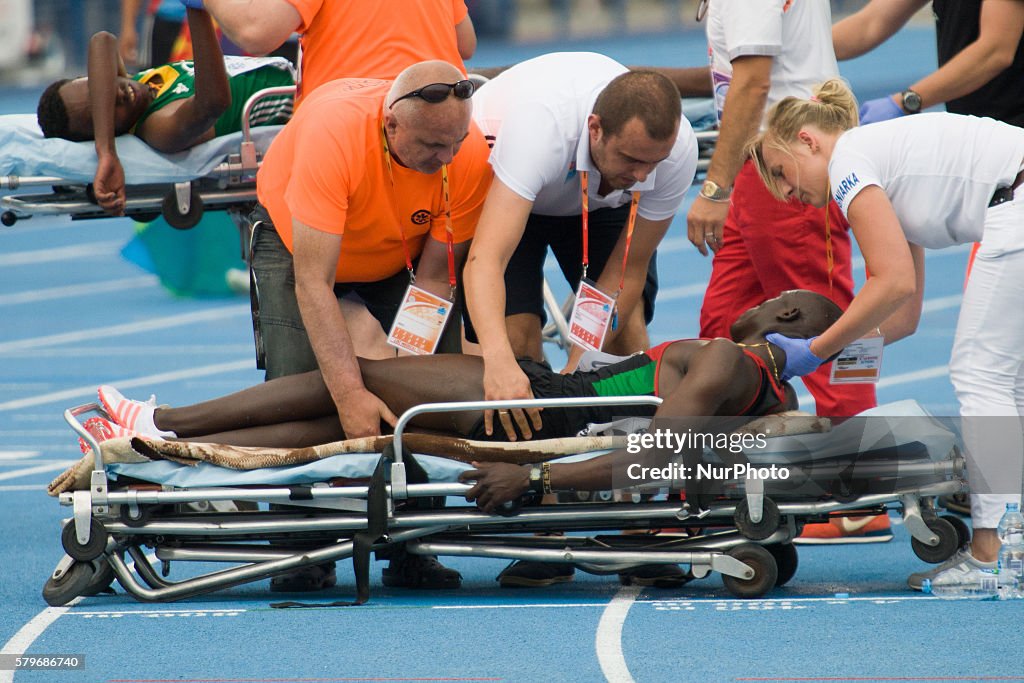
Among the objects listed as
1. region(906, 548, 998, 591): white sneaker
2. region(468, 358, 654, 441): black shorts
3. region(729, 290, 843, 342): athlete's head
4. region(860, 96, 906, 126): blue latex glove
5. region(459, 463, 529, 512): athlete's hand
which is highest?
region(860, 96, 906, 126): blue latex glove

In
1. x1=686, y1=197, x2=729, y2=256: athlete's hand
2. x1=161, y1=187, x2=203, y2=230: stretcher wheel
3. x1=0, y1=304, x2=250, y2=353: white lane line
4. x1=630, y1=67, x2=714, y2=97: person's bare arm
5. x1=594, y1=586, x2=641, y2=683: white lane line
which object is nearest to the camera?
x1=594, y1=586, x2=641, y2=683: white lane line

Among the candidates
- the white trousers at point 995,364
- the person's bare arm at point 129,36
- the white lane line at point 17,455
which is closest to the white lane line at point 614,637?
the white trousers at point 995,364

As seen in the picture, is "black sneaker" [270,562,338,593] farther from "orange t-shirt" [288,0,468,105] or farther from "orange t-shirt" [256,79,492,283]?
"orange t-shirt" [288,0,468,105]

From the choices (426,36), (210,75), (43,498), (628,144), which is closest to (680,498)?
(628,144)

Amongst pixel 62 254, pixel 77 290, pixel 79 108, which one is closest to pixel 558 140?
pixel 79 108

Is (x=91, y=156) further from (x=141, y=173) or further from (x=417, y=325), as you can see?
(x=417, y=325)

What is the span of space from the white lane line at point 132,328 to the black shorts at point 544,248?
731 cm

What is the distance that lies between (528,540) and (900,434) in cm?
138

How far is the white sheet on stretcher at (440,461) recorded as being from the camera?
5090 millimetres

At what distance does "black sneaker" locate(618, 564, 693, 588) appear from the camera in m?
5.52

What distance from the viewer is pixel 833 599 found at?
17.0 ft

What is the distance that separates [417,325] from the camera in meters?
5.51

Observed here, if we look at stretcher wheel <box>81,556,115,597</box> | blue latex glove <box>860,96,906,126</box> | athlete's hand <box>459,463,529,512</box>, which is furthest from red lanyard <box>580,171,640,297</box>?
stretcher wheel <box>81,556,115,597</box>

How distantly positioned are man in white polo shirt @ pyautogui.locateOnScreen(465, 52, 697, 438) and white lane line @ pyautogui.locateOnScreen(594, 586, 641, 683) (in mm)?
702
